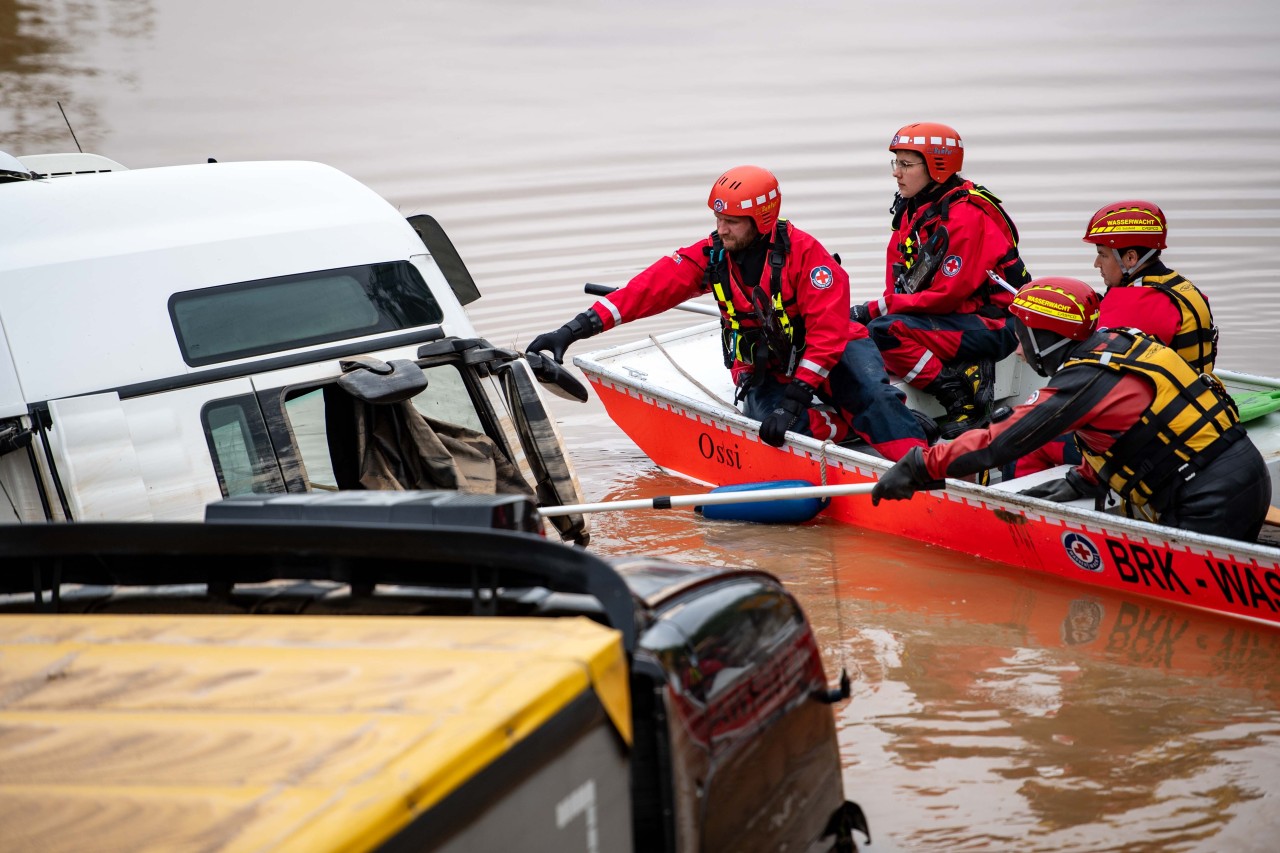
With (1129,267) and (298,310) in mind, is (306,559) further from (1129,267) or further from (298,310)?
(1129,267)

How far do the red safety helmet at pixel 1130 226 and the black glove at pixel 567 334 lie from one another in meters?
2.93

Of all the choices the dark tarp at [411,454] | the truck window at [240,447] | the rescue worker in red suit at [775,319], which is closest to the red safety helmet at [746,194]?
the rescue worker in red suit at [775,319]

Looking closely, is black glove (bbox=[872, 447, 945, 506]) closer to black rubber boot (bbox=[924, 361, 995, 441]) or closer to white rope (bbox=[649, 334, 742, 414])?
black rubber boot (bbox=[924, 361, 995, 441])

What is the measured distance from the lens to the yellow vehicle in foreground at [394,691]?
223cm

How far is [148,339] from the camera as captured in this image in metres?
4.73

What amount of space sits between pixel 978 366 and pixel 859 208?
7.65 meters

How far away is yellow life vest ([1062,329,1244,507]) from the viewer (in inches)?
232

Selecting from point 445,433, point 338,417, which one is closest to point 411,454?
point 445,433

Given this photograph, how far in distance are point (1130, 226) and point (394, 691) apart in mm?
5459

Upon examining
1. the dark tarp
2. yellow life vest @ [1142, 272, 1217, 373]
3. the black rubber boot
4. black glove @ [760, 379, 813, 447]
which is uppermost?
the dark tarp

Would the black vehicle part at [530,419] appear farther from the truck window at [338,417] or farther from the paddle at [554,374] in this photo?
the paddle at [554,374]

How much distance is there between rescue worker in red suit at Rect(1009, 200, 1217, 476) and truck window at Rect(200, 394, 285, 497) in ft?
13.7

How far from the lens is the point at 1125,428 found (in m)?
6.03

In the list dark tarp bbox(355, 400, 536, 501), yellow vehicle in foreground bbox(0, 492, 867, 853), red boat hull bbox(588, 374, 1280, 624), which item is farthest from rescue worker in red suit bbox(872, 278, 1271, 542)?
yellow vehicle in foreground bbox(0, 492, 867, 853)
